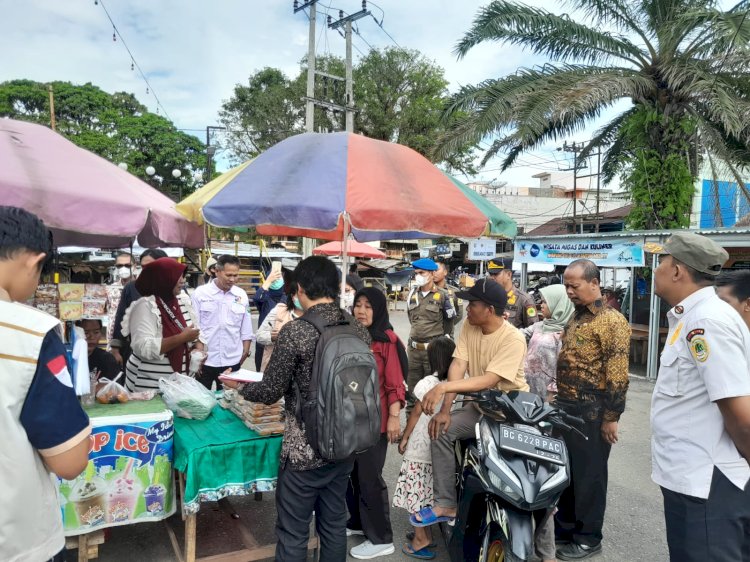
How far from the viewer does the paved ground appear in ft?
11.3

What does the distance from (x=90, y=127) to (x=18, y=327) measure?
35.7m

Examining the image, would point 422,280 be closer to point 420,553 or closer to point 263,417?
point 420,553

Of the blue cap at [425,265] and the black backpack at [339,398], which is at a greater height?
the blue cap at [425,265]

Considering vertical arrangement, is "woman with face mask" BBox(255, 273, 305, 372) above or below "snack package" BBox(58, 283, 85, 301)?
below

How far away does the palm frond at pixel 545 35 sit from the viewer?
10188 mm

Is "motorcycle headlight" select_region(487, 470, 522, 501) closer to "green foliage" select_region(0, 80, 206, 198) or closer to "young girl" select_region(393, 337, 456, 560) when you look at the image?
"young girl" select_region(393, 337, 456, 560)

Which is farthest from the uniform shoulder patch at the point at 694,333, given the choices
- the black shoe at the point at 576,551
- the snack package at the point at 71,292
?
the snack package at the point at 71,292

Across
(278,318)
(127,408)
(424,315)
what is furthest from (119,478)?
(424,315)

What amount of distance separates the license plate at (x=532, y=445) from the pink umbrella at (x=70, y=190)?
7.65 feet

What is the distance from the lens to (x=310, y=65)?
52.4 feet

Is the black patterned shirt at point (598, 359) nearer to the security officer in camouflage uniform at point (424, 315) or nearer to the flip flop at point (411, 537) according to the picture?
the flip flop at point (411, 537)

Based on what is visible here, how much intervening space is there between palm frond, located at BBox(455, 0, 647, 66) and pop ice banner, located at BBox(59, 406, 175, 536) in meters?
9.76

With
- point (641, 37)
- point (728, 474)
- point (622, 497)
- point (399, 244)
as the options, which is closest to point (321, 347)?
point (728, 474)

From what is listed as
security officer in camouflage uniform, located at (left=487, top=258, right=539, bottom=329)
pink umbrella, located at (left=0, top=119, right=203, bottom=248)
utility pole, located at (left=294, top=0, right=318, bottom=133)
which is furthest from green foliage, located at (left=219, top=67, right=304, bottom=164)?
pink umbrella, located at (left=0, top=119, right=203, bottom=248)
